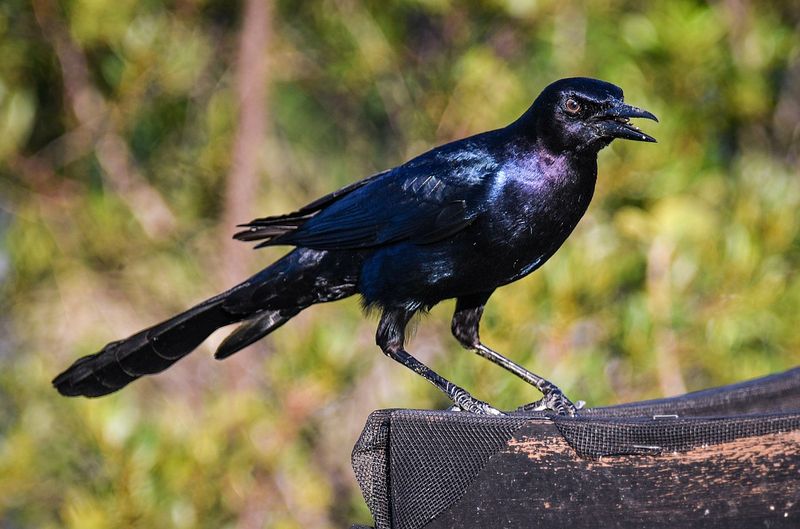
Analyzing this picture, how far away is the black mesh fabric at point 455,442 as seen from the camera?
2029mm

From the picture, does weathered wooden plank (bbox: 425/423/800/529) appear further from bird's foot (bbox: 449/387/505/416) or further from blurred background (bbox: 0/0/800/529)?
blurred background (bbox: 0/0/800/529)

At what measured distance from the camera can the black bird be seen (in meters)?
3.07

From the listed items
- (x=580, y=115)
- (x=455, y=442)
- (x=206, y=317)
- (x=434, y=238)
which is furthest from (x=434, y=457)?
(x=206, y=317)

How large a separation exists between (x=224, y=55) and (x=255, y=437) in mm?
2029

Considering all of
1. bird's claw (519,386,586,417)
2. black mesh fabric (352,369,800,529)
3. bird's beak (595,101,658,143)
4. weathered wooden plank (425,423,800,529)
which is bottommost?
weathered wooden plank (425,423,800,529)

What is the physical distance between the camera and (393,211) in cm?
341

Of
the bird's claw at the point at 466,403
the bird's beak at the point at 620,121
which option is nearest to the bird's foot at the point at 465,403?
the bird's claw at the point at 466,403

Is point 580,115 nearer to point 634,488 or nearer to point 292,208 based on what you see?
point 634,488

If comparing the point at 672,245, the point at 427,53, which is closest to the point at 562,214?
the point at 672,245

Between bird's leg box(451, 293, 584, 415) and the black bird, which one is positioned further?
bird's leg box(451, 293, 584, 415)

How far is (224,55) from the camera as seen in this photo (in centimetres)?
576

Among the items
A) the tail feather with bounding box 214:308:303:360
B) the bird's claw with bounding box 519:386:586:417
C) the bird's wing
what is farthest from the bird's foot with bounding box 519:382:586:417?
the tail feather with bounding box 214:308:303:360

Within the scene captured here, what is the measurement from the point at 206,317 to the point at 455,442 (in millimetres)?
1604

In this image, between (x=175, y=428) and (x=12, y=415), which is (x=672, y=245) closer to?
(x=175, y=428)
